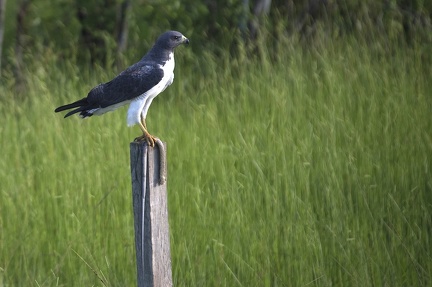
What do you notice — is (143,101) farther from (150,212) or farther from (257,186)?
(257,186)

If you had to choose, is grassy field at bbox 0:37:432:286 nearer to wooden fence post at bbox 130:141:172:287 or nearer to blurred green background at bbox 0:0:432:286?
blurred green background at bbox 0:0:432:286

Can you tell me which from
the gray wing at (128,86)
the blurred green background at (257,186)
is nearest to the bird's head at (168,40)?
the gray wing at (128,86)

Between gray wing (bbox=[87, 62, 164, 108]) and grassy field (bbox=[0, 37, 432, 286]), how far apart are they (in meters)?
0.73

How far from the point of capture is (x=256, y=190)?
5.15 metres

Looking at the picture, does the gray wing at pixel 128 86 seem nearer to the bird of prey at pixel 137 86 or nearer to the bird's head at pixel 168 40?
the bird of prey at pixel 137 86

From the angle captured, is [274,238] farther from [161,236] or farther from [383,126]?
[383,126]

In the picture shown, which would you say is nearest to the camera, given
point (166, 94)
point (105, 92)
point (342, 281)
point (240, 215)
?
point (105, 92)

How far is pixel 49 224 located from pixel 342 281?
2.09 meters

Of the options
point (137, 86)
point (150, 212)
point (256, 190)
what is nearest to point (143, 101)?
point (137, 86)

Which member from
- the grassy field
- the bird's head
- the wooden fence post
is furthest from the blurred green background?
the bird's head

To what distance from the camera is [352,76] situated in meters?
6.81

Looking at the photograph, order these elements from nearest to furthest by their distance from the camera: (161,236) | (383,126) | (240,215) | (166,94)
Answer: (161,236) < (240,215) < (383,126) < (166,94)

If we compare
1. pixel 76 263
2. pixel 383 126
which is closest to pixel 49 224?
pixel 76 263

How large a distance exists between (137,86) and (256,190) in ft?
4.64
